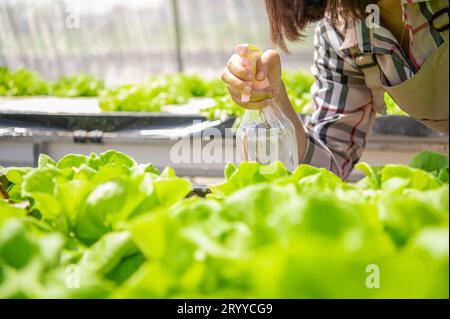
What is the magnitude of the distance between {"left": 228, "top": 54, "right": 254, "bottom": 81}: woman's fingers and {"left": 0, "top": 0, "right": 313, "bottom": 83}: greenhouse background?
4205mm

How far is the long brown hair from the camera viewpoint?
1194 mm

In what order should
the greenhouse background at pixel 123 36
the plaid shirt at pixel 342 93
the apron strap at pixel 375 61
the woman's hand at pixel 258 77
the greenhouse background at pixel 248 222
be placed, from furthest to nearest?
1. the greenhouse background at pixel 123 36
2. the plaid shirt at pixel 342 93
3. the apron strap at pixel 375 61
4. the woman's hand at pixel 258 77
5. the greenhouse background at pixel 248 222

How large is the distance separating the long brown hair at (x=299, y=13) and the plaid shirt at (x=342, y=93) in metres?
0.11

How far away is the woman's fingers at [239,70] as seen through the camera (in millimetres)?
1104

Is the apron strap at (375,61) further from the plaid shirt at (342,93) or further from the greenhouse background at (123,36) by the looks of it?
the greenhouse background at (123,36)

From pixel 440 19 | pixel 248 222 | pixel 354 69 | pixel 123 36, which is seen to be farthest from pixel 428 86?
pixel 123 36

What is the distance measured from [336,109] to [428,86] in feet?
1.00

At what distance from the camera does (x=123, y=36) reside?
18.7 feet

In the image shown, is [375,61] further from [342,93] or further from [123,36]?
[123,36]

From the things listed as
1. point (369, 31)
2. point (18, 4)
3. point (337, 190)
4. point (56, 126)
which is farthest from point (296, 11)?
point (18, 4)

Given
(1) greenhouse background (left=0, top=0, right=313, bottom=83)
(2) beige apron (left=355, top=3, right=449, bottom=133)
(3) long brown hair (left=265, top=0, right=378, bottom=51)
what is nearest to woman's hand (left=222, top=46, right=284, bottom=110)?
(3) long brown hair (left=265, top=0, right=378, bottom=51)

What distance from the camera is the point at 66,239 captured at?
60 cm

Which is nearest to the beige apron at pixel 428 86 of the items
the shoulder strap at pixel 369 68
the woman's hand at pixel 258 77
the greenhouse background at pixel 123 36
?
the shoulder strap at pixel 369 68
